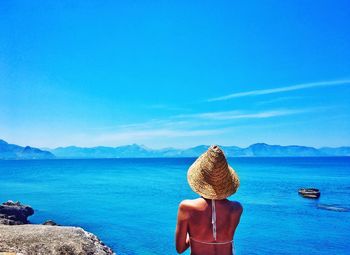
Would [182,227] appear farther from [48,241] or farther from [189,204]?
[48,241]

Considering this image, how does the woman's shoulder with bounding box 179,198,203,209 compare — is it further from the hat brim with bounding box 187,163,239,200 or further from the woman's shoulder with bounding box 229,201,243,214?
the woman's shoulder with bounding box 229,201,243,214

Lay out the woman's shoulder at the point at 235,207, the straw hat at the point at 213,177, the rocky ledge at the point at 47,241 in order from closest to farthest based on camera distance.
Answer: the straw hat at the point at 213,177 < the woman's shoulder at the point at 235,207 < the rocky ledge at the point at 47,241

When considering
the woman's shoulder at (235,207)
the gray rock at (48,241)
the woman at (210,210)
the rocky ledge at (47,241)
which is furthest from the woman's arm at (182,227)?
the gray rock at (48,241)

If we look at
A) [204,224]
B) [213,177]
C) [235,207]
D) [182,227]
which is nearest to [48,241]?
[182,227]

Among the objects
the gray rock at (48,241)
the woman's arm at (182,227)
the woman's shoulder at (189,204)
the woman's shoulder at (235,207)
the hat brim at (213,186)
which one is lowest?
the gray rock at (48,241)

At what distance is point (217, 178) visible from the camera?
4.05 m

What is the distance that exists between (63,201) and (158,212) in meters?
17.9

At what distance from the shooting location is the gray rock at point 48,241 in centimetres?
938

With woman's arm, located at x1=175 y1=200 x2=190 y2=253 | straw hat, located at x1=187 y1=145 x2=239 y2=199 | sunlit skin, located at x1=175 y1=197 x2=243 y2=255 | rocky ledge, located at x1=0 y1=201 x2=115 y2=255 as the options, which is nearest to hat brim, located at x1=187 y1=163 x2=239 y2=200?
straw hat, located at x1=187 y1=145 x2=239 y2=199

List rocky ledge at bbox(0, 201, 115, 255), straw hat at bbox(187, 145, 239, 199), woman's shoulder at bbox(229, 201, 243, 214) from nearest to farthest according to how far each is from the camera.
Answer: straw hat at bbox(187, 145, 239, 199)
woman's shoulder at bbox(229, 201, 243, 214)
rocky ledge at bbox(0, 201, 115, 255)

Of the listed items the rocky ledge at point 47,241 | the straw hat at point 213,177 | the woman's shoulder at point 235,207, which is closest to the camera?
the straw hat at point 213,177

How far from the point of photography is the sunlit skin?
4070 millimetres

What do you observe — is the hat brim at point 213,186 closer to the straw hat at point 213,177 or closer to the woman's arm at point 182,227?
the straw hat at point 213,177

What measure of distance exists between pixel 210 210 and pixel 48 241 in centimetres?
769
